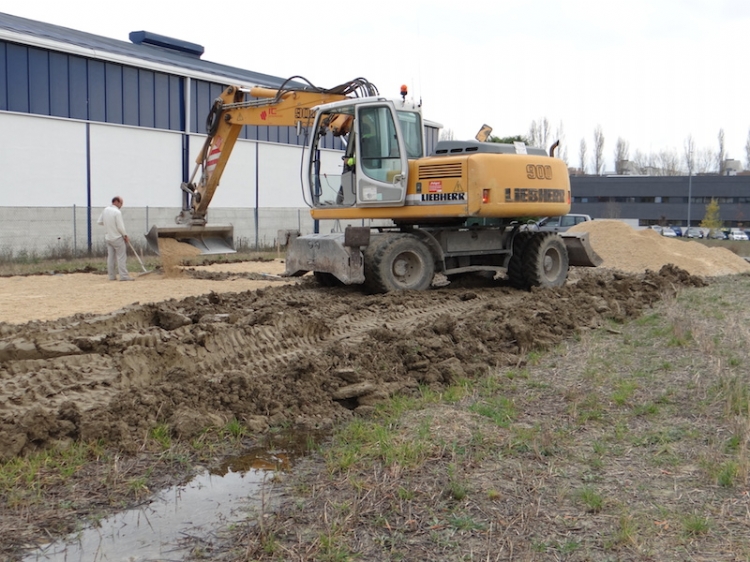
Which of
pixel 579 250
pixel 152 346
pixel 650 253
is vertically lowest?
pixel 152 346

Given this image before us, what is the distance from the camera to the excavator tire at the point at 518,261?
14422 mm

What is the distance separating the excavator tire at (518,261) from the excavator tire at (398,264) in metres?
2.11

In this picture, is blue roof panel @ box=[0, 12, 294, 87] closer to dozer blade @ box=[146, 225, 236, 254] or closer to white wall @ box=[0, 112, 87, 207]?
white wall @ box=[0, 112, 87, 207]

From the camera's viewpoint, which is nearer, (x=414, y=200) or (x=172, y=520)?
(x=172, y=520)

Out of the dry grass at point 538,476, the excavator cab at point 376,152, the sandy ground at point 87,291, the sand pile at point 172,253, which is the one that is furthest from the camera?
the sand pile at point 172,253

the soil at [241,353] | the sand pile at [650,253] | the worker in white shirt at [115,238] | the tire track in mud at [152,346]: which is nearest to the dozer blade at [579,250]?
the soil at [241,353]

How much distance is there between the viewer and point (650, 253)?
832 inches

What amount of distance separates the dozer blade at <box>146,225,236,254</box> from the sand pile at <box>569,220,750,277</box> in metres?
10.0

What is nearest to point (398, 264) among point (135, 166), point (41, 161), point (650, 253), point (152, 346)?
point (152, 346)

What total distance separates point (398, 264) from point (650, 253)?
36.0 feet

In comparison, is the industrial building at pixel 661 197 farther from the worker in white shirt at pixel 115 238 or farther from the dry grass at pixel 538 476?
the dry grass at pixel 538 476

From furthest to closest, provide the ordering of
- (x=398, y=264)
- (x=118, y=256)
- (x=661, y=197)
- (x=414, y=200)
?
(x=661, y=197) → (x=118, y=256) → (x=414, y=200) → (x=398, y=264)

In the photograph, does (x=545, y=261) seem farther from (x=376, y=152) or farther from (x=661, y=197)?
(x=661, y=197)

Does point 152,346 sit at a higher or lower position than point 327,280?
lower
